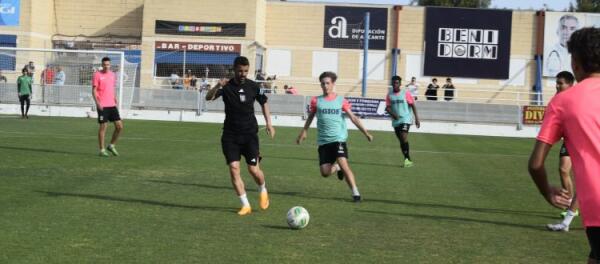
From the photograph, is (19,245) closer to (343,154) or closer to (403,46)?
(343,154)

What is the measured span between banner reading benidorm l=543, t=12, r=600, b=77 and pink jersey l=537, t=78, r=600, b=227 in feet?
151

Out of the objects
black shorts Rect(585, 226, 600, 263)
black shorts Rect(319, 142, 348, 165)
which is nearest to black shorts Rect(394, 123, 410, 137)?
black shorts Rect(319, 142, 348, 165)

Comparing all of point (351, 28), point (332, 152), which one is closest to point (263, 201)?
point (332, 152)

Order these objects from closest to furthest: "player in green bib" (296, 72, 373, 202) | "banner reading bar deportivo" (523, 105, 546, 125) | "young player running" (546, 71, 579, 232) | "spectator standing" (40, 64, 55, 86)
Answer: "young player running" (546, 71, 579, 232), "player in green bib" (296, 72, 373, 202), "banner reading bar deportivo" (523, 105, 546, 125), "spectator standing" (40, 64, 55, 86)

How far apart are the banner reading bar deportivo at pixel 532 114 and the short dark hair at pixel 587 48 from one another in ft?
101

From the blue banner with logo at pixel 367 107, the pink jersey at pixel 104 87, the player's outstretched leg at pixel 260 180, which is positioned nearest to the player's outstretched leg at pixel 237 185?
the player's outstretched leg at pixel 260 180

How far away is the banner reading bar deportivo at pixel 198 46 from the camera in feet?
150

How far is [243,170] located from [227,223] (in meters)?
6.39

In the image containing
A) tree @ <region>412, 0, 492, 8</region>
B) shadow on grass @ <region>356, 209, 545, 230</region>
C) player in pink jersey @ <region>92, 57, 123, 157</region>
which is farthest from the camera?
tree @ <region>412, 0, 492, 8</region>

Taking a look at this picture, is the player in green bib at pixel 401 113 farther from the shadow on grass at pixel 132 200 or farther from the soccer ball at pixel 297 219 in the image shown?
the soccer ball at pixel 297 219

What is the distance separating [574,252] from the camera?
791 centimetres

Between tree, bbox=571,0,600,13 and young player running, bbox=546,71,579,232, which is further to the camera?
tree, bbox=571,0,600,13

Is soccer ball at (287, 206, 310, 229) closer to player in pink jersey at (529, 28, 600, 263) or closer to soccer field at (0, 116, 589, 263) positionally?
soccer field at (0, 116, 589, 263)

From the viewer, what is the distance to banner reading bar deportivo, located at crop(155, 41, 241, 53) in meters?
45.8
